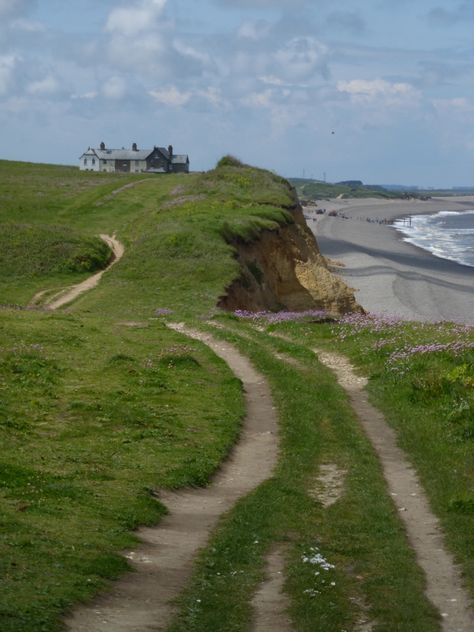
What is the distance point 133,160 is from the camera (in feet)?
530

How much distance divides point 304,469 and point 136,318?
20.2 m

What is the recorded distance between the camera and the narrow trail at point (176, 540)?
10.4 metres

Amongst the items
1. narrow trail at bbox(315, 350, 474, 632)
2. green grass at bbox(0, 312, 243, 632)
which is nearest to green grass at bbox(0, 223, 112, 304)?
green grass at bbox(0, 312, 243, 632)

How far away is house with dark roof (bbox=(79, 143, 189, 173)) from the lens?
15962cm

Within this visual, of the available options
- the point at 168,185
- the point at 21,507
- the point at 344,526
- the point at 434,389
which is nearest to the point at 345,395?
the point at 434,389

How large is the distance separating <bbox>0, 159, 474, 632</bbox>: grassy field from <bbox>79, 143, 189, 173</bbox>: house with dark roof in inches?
4571

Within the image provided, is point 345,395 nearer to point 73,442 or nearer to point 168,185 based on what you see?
point 73,442

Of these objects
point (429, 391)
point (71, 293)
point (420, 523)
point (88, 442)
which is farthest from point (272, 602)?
point (71, 293)

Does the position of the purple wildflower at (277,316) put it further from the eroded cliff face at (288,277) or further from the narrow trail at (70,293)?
the eroded cliff face at (288,277)

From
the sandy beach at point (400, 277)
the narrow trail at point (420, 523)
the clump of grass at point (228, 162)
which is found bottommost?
the sandy beach at point (400, 277)

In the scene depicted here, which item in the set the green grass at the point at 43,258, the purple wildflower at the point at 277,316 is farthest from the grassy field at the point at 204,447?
the green grass at the point at 43,258

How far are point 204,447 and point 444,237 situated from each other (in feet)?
427

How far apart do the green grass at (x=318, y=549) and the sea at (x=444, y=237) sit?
82.3 m

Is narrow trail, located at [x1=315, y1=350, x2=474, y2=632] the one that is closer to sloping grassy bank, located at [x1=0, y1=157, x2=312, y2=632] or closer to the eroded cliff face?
sloping grassy bank, located at [x1=0, y1=157, x2=312, y2=632]
